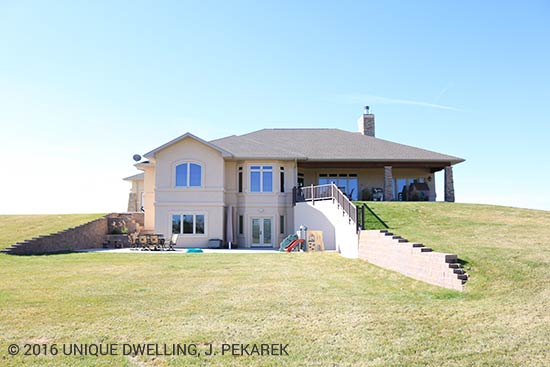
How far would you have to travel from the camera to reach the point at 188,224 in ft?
79.1

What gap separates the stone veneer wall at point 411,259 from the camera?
9.32m

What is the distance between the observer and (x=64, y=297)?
8445 mm

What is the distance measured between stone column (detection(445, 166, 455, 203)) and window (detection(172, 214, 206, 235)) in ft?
51.4

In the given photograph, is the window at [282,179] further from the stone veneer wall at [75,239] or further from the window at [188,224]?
the stone veneer wall at [75,239]

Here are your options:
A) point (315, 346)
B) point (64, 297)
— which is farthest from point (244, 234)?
point (315, 346)

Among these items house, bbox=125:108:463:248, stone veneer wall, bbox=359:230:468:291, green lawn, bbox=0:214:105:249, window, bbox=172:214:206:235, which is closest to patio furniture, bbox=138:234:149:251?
house, bbox=125:108:463:248

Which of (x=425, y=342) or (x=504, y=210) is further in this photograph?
(x=504, y=210)

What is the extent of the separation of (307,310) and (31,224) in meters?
23.4

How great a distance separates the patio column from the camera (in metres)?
25.8

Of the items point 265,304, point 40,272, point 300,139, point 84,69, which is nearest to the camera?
point 265,304

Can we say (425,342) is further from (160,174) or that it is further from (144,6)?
(160,174)

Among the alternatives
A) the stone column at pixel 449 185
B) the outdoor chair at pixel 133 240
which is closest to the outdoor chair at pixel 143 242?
the outdoor chair at pixel 133 240

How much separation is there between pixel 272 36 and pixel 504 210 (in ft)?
47.1

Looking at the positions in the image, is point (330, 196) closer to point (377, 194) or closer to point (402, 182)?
point (377, 194)
